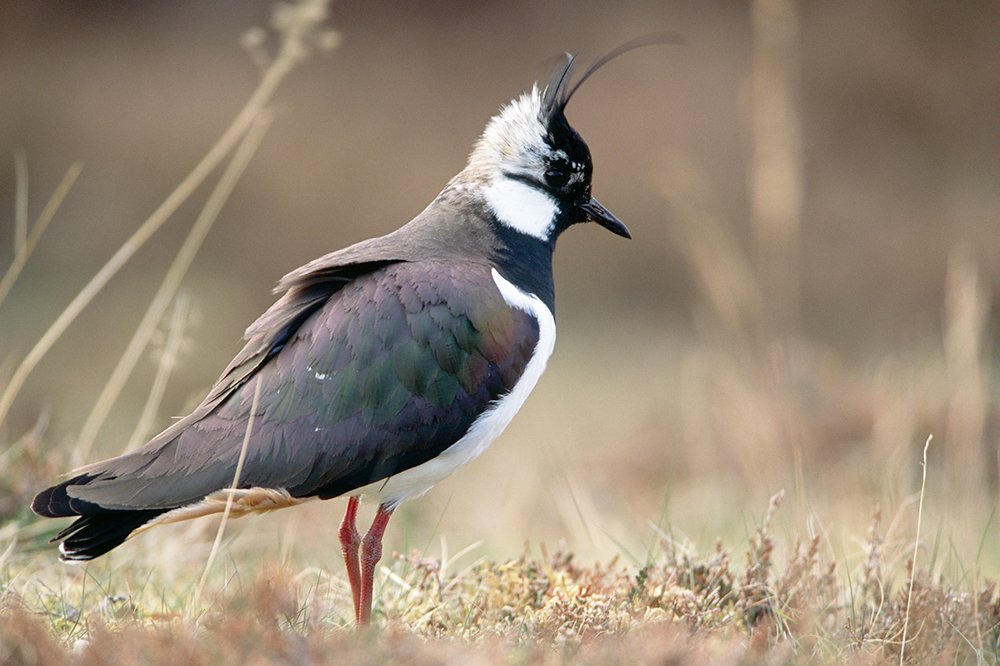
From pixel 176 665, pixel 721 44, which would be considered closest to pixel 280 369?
pixel 176 665

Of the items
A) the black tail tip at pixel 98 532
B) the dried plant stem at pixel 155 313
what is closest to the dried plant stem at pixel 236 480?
the black tail tip at pixel 98 532

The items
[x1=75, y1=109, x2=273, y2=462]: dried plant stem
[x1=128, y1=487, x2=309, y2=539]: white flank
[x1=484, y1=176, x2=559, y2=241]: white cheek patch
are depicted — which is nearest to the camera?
[x1=128, y1=487, x2=309, y2=539]: white flank

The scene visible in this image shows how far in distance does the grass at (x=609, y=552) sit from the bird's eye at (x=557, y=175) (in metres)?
1.06

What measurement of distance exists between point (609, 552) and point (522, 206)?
1.77 m

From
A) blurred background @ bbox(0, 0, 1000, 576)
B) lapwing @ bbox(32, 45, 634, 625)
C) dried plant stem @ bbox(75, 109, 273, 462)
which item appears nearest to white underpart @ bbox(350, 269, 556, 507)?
lapwing @ bbox(32, 45, 634, 625)

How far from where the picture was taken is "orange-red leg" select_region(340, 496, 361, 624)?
14.4 feet

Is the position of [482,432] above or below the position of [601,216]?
below

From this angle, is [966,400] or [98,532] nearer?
[98,532]

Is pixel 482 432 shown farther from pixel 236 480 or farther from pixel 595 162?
pixel 595 162

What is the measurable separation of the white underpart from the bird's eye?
0.58 m

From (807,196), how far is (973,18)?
3.98 m

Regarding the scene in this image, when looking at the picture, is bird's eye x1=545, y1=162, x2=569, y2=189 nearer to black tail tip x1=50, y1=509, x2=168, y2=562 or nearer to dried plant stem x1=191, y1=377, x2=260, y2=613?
dried plant stem x1=191, y1=377, x2=260, y2=613

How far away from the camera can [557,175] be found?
4992 millimetres

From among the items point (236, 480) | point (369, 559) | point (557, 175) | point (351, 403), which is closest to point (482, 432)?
point (351, 403)
